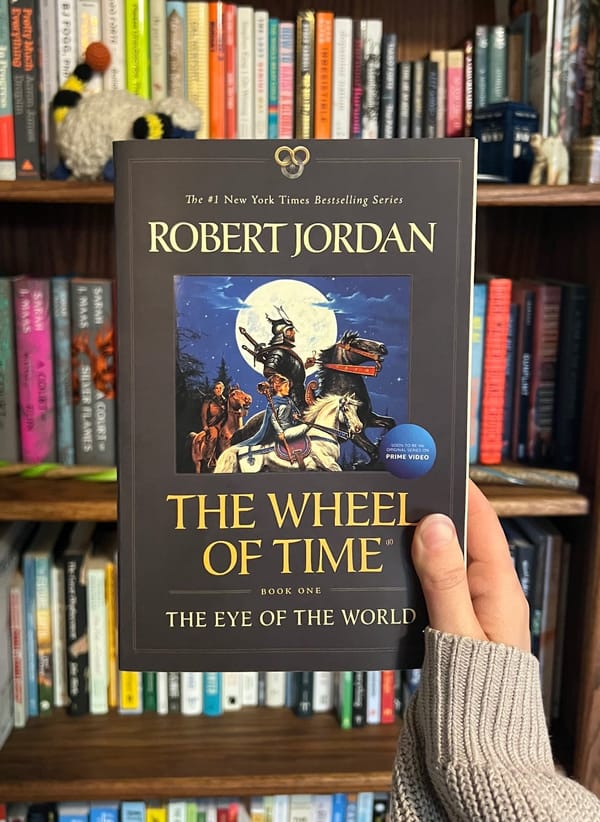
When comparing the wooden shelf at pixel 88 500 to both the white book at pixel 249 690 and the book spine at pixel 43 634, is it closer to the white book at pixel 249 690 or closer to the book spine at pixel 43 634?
the book spine at pixel 43 634

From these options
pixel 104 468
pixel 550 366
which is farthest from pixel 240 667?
pixel 550 366

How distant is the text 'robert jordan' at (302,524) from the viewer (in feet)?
2.16

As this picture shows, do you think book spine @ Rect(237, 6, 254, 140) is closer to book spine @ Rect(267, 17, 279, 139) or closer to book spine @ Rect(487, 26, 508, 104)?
book spine @ Rect(267, 17, 279, 139)

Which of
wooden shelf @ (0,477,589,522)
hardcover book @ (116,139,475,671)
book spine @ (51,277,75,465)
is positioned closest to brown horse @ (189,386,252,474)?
hardcover book @ (116,139,475,671)

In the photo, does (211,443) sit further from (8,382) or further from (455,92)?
(455,92)

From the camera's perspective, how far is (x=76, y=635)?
3.91ft

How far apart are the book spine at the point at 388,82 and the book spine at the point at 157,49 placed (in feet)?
0.93

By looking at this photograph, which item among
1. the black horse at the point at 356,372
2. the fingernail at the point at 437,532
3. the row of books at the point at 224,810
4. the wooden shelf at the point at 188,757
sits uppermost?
the black horse at the point at 356,372

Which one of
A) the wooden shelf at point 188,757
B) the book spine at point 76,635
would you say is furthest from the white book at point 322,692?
the book spine at point 76,635

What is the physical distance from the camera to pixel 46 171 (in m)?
1.11

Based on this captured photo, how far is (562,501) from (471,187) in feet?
1.83

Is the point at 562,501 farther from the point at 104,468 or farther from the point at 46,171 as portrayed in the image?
the point at 46,171

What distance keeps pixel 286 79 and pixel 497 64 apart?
0.28m

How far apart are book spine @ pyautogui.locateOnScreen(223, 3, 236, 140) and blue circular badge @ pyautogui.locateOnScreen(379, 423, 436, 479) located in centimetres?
62
